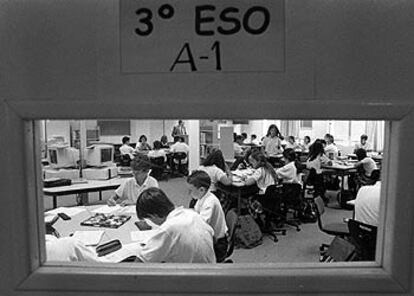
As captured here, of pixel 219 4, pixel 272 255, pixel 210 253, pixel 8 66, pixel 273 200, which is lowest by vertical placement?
pixel 272 255

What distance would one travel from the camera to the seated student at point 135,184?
422 cm

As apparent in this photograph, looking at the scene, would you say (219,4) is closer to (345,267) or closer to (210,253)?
(345,267)

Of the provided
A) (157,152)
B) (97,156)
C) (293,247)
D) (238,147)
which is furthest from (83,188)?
(238,147)

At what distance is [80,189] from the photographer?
4.95 metres

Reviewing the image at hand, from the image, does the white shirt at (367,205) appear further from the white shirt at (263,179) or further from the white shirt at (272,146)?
the white shirt at (272,146)

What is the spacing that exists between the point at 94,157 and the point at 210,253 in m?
3.72

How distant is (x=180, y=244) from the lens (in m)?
2.42

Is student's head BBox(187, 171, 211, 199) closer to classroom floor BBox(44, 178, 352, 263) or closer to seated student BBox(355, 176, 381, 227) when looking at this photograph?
classroom floor BBox(44, 178, 352, 263)

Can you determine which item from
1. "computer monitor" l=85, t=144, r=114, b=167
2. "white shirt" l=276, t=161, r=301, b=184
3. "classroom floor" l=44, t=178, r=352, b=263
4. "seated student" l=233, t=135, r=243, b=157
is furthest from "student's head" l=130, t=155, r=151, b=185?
"seated student" l=233, t=135, r=243, b=157

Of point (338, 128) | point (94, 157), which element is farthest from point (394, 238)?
point (338, 128)

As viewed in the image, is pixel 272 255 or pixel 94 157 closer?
pixel 272 255

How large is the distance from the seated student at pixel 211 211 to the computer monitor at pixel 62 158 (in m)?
2.81

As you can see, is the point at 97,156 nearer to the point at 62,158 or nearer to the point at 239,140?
the point at 62,158

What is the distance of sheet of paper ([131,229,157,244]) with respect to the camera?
308cm
